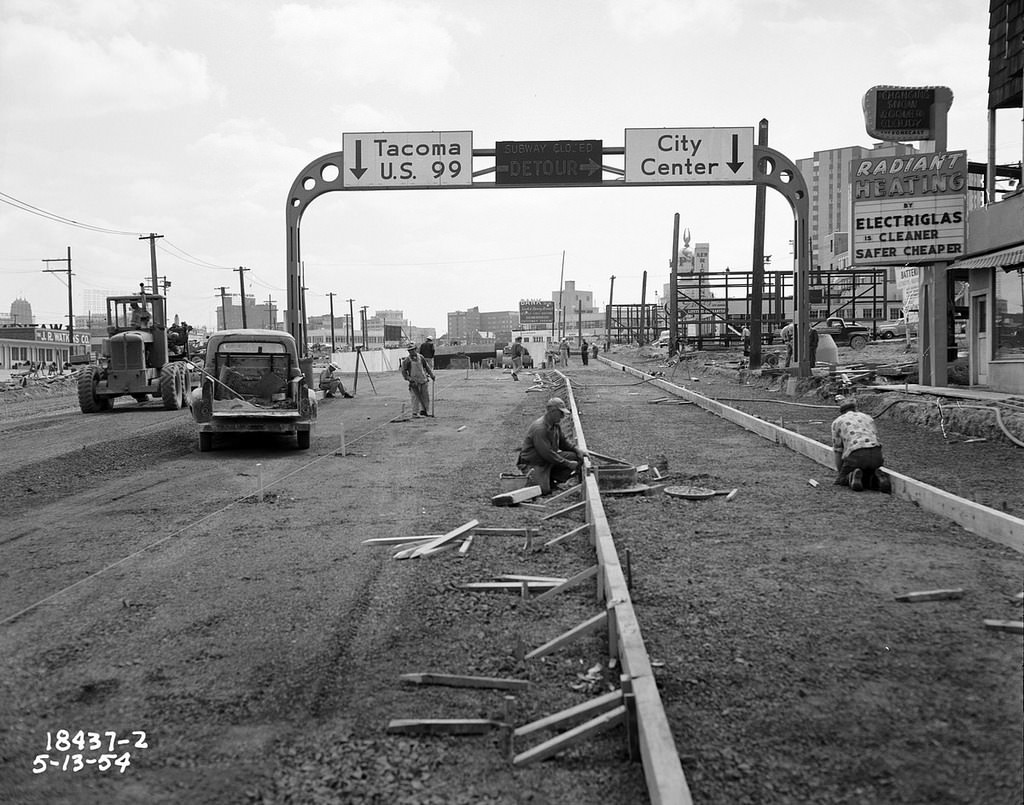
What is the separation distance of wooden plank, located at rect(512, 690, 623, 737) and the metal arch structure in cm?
1888

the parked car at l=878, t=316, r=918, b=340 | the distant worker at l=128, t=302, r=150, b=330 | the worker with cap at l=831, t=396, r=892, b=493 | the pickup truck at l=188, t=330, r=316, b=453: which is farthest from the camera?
the parked car at l=878, t=316, r=918, b=340

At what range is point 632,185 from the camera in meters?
22.0

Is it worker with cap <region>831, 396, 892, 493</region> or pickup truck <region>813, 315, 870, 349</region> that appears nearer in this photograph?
worker with cap <region>831, 396, 892, 493</region>

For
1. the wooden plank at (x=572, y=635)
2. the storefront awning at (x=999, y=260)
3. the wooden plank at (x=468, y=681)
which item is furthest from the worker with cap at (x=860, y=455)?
the storefront awning at (x=999, y=260)

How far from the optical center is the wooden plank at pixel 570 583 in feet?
21.1

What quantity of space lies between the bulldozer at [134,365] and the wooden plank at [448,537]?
59.3 feet

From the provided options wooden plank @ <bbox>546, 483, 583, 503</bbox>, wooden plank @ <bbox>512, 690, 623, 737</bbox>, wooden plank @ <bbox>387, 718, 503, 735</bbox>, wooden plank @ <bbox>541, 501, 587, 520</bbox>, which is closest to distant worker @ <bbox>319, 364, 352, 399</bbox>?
wooden plank @ <bbox>546, 483, 583, 503</bbox>

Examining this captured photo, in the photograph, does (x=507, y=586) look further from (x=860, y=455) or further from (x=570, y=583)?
(x=860, y=455)

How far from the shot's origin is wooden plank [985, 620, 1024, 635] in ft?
17.7

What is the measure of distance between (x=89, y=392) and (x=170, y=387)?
2.17m

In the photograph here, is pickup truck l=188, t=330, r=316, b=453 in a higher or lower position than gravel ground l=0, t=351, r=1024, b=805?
higher

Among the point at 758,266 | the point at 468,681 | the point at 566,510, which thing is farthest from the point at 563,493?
the point at 758,266
